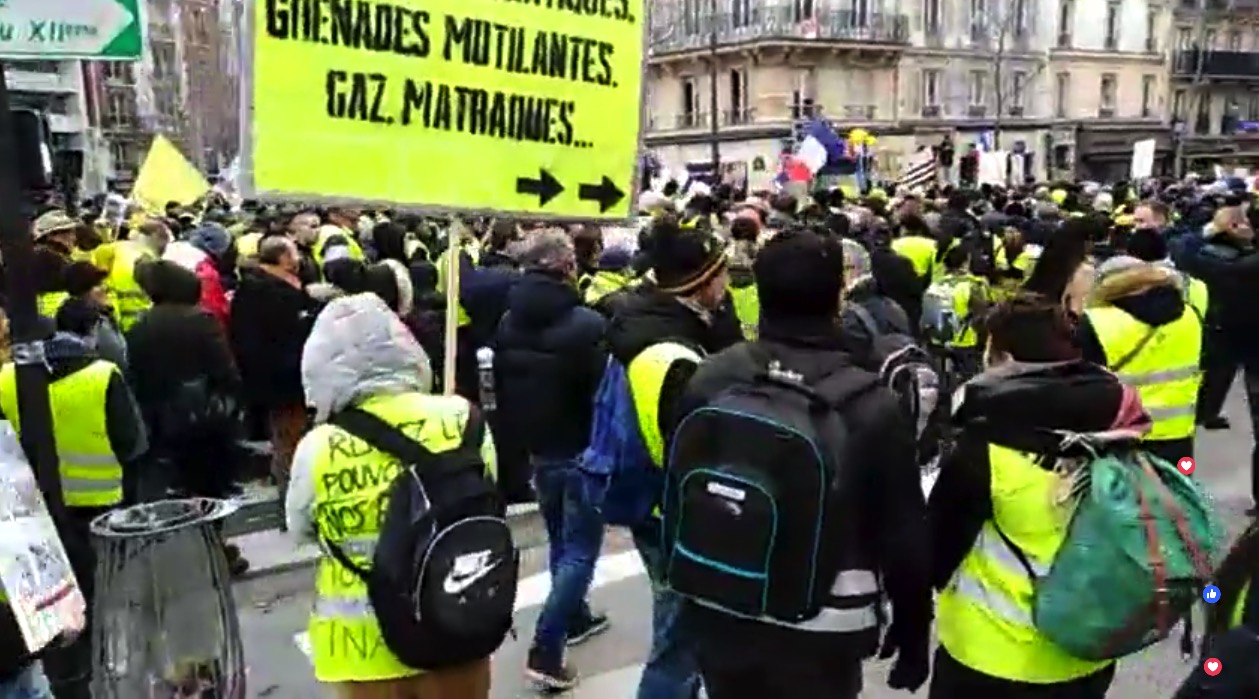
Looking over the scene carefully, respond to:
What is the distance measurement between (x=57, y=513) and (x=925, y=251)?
23.3 ft

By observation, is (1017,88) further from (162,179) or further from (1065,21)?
(162,179)

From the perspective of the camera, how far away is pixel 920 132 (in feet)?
156

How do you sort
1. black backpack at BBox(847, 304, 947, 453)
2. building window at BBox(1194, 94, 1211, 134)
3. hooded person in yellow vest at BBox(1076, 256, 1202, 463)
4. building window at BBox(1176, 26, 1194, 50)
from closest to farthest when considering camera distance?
black backpack at BBox(847, 304, 947, 453), hooded person in yellow vest at BBox(1076, 256, 1202, 463), building window at BBox(1176, 26, 1194, 50), building window at BBox(1194, 94, 1211, 134)

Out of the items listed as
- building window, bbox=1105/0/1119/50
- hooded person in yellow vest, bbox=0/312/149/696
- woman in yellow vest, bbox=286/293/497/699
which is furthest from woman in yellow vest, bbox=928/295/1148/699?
building window, bbox=1105/0/1119/50

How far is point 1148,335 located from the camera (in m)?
5.01

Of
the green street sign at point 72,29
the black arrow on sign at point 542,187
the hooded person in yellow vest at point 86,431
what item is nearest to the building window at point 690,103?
the hooded person in yellow vest at point 86,431

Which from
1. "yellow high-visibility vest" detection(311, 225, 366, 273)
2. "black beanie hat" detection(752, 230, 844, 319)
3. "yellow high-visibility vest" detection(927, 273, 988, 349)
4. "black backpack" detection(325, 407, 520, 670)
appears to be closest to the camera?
"black beanie hat" detection(752, 230, 844, 319)

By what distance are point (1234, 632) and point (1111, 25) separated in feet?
187

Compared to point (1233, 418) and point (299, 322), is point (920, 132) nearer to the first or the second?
point (1233, 418)

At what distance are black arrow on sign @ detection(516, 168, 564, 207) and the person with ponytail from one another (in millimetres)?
2343

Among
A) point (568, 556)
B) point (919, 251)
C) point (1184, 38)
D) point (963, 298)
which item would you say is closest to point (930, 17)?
point (1184, 38)

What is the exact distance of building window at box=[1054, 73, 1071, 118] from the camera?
51.6 meters

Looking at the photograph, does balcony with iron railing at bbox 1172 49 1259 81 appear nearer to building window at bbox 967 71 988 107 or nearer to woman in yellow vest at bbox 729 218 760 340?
building window at bbox 967 71 988 107

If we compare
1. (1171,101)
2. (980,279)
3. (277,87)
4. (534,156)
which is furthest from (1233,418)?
(1171,101)
